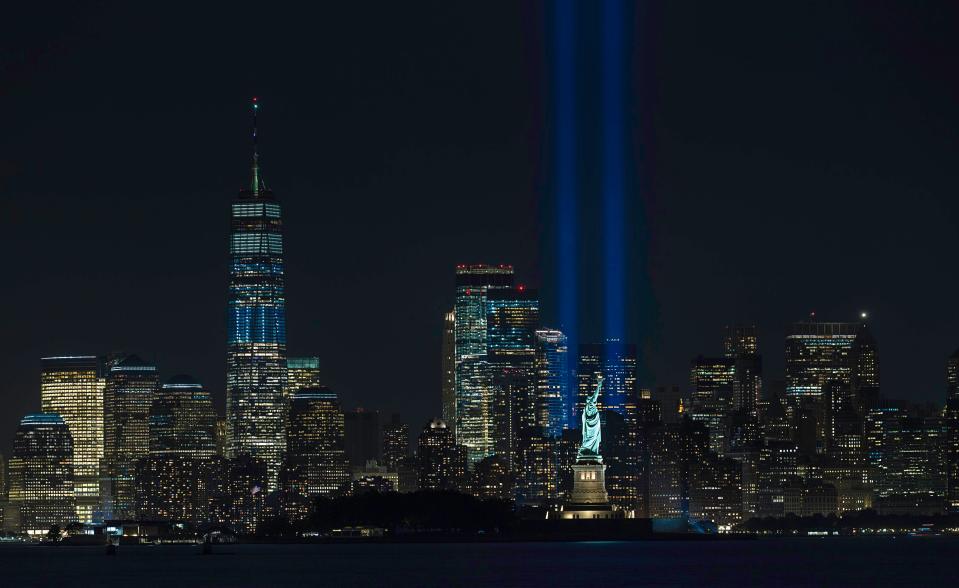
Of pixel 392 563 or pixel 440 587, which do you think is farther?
pixel 392 563

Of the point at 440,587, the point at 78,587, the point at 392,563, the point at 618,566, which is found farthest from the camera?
the point at 392,563

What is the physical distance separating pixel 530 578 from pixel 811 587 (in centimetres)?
1988

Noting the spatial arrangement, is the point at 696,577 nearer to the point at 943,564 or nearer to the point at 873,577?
the point at 873,577

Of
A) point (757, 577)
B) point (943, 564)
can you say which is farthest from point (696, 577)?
point (943, 564)

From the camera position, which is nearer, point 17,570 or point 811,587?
point 811,587

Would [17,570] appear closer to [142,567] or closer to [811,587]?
[142,567]

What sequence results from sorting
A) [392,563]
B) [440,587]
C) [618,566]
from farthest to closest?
[392,563] < [618,566] < [440,587]

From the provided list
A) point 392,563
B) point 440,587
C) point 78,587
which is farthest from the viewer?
point 392,563

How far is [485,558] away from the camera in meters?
190

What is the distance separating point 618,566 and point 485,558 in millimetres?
21035

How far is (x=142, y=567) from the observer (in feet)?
621

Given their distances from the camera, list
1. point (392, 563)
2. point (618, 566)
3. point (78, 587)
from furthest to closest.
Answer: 1. point (392, 563)
2. point (618, 566)
3. point (78, 587)

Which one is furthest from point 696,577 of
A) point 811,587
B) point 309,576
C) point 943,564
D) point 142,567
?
point 142,567

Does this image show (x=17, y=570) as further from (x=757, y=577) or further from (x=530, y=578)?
(x=757, y=577)
